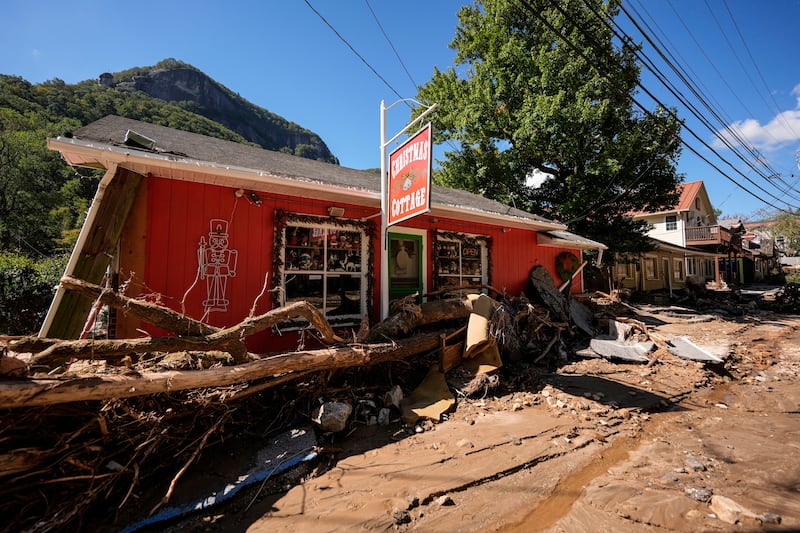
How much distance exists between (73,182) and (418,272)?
39.2m

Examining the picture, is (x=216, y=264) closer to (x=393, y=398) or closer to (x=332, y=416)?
(x=332, y=416)

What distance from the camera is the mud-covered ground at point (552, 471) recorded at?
8.14 feet

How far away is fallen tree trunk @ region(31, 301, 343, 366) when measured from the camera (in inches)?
120

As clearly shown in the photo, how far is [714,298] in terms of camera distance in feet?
60.7

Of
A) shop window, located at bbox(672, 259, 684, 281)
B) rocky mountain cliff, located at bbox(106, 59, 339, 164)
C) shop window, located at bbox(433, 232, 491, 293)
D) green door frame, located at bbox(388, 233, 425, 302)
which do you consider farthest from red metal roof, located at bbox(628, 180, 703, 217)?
rocky mountain cliff, located at bbox(106, 59, 339, 164)

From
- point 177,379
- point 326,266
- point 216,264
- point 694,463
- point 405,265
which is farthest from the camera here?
point 405,265

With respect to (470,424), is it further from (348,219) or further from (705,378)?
(705,378)

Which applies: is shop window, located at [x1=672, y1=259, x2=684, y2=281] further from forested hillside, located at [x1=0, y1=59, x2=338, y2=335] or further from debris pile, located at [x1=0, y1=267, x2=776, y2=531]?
forested hillside, located at [x1=0, y1=59, x2=338, y2=335]

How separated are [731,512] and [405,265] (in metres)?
5.67

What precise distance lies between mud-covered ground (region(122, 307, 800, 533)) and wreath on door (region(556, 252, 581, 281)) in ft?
18.4

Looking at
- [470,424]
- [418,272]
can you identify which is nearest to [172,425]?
[470,424]

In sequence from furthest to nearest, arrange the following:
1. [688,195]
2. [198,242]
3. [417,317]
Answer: [688,195], [417,317], [198,242]

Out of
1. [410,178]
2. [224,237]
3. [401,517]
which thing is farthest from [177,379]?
[410,178]

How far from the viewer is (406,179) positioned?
16.7 feet
